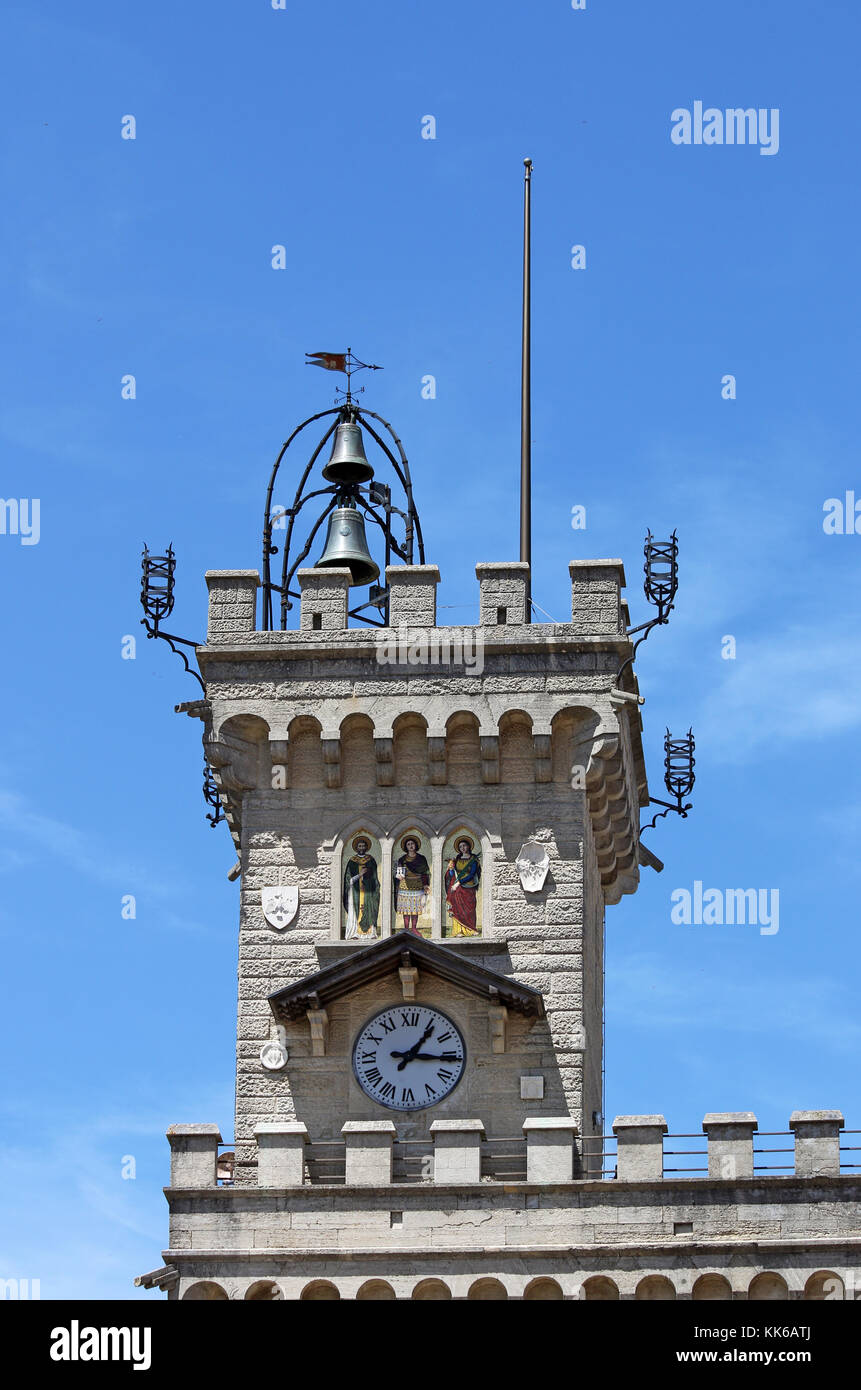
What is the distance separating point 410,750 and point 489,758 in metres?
1.25

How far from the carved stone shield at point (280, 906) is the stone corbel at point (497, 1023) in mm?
3352

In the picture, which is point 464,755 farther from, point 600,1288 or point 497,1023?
point 600,1288

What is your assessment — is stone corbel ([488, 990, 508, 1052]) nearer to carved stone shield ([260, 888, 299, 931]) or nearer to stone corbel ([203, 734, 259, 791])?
carved stone shield ([260, 888, 299, 931])

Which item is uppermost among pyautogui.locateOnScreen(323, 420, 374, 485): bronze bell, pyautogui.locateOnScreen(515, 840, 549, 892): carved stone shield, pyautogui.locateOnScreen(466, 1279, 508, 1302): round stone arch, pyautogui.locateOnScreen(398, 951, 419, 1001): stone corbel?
pyautogui.locateOnScreen(323, 420, 374, 485): bronze bell

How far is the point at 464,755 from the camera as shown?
166 ft

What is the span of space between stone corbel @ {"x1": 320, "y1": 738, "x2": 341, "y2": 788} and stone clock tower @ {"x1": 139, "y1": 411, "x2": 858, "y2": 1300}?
42 millimetres

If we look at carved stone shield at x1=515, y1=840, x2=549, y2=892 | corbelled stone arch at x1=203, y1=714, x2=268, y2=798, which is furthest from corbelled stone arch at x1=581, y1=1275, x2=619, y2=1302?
corbelled stone arch at x1=203, y1=714, x2=268, y2=798

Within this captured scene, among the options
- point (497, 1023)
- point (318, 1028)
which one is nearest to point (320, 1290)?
point (318, 1028)

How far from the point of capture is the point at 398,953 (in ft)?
160

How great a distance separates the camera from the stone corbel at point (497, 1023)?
48.6m

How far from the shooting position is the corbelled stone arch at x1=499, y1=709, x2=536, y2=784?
50.4 meters

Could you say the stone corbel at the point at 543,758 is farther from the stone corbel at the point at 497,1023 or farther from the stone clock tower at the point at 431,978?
the stone corbel at the point at 497,1023

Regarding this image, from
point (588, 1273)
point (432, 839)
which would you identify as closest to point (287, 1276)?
point (588, 1273)
